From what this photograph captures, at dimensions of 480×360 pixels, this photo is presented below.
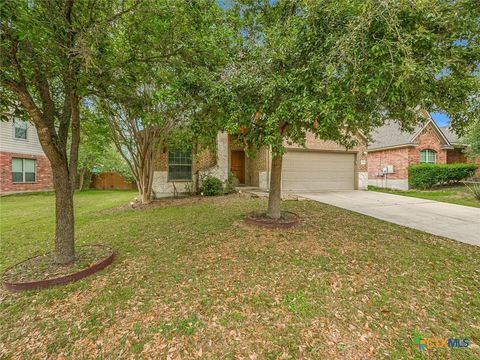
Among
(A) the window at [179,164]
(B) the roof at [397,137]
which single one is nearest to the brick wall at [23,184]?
(A) the window at [179,164]

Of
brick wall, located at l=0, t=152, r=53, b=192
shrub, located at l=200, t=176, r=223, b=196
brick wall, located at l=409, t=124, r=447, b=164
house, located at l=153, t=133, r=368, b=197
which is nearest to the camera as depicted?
shrub, located at l=200, t=176, r=223, b=196

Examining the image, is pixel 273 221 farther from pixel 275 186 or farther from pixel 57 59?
pixel 57 59

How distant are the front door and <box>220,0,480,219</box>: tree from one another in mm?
9372

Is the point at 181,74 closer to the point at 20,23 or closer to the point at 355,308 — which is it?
the point at 20,23

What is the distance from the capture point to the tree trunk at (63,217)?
3.60 meters

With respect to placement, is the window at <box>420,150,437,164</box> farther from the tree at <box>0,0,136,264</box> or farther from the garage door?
the tree at <box>0,0,136,264</box>

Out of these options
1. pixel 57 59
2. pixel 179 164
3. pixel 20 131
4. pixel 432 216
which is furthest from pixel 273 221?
pixel 20 131

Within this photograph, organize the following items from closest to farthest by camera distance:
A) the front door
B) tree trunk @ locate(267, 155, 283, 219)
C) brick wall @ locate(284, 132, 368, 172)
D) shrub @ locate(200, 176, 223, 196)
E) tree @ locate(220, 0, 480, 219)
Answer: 1. tree @ locate(220, 0, 480, 219)
2. tree trunk @ locate(267, 155, 283, 219)
3. shrub @ locate(200, 176, 223, 196)
4. brick wall @ locate(284, 132, 368, 172)
5. the front door

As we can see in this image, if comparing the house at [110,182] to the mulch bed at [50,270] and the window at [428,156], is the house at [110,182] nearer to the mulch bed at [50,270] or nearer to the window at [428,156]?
the mulch bed at [50,270]

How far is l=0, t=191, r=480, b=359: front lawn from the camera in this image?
7.58 ft

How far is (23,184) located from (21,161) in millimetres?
1429

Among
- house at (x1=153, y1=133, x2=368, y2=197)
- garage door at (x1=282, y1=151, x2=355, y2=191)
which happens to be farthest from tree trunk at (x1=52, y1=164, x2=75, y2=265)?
garage door at (x1=282, y1=151, x2=355, y2=191)

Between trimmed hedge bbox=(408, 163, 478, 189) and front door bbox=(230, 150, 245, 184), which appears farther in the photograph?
front door bbox=(230, 150, 245, 184)

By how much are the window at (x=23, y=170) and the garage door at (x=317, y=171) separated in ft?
52.1
